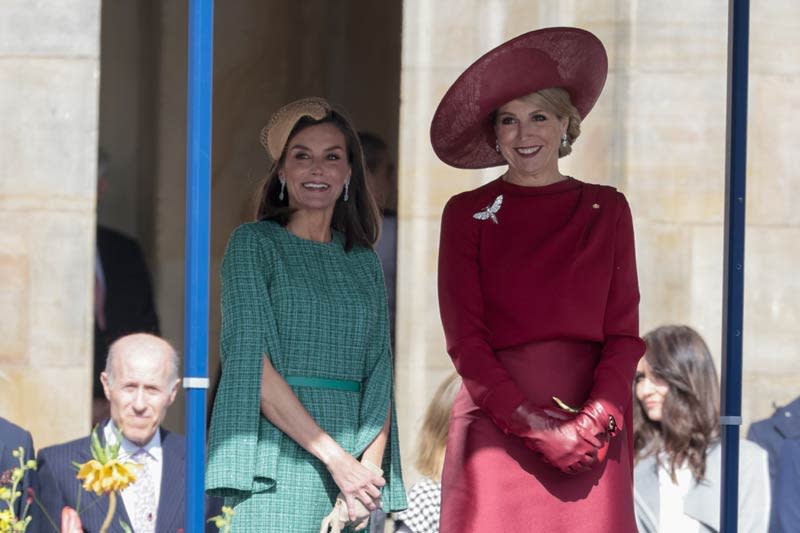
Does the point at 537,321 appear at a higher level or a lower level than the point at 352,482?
higher

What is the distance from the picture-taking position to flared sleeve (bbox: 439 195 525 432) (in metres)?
3.87

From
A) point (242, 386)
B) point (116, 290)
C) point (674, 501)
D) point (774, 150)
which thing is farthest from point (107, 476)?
point (774, 150)

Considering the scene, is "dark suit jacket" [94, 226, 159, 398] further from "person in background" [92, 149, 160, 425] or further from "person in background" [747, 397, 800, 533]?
"person in background" [747, 397, 800, 533]

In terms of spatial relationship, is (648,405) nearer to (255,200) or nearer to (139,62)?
(255,200)

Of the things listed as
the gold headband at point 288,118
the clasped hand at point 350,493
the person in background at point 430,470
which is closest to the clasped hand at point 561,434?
the clasped hand at point 350,493

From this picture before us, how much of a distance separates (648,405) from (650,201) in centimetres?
113

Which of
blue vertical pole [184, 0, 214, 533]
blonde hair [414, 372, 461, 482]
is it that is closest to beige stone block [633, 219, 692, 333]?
blonde hair [414, 372, 461, 482]

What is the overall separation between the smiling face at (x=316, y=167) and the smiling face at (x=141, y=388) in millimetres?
1408

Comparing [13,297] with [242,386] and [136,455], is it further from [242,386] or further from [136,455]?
[242,386]

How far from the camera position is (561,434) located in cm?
383

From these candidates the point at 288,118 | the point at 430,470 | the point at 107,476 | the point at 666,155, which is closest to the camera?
the point at 107,476

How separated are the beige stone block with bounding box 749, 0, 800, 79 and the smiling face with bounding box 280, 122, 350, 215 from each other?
280cm

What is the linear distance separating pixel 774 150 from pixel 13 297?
284 centimetres

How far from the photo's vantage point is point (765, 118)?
6621mm
